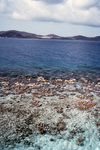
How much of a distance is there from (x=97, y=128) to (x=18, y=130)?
36.9ft

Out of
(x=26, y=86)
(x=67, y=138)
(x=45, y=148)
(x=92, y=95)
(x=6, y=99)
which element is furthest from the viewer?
(x=26, y=86)

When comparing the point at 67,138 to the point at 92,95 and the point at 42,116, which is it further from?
the point at 92,95

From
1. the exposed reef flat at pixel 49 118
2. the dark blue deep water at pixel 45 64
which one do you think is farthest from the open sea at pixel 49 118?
the dark blue deep water at pixel 45 64

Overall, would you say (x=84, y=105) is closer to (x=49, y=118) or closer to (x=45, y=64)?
(x=49, y=118)

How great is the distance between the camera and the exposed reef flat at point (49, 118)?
49.8 ft

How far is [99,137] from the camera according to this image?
16.2 meters

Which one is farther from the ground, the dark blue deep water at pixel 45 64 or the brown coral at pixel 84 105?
the dark blue deep water at pixel 45 64

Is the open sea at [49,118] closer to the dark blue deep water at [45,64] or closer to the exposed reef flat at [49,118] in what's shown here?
the exposed reef flat at [49,118]

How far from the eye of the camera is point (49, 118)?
1942 centimetres

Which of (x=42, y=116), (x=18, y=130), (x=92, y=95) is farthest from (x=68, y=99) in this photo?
(x=18, y=130)

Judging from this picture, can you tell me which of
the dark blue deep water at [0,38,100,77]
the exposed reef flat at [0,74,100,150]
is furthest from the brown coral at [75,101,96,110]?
the dark blue deep water at [0,38,100,77]

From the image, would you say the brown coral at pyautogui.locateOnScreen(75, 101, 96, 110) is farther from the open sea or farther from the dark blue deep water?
the dark blue deep water

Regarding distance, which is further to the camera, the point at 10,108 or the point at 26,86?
the point at 26,86

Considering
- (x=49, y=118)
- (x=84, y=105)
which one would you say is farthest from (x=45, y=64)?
(x=49, y=118)
